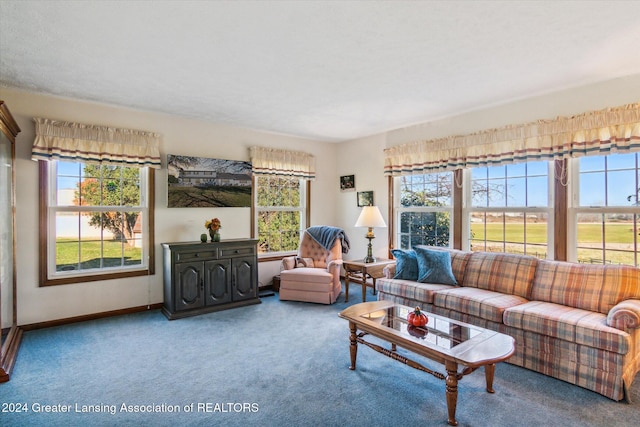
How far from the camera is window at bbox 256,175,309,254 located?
5383 millimetres

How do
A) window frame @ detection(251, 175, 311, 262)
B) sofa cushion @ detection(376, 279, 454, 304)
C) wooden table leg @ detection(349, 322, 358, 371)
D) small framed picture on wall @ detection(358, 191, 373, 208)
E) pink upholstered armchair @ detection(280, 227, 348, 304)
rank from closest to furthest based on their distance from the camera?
wooden table leg @ detection(349, 322, 358, 371)
sofa cushion @ detection(376, 279, 454, 304)
pink upholstered armchair @ detection(280, 227, 348, 304)
window frame @ detection(251, 175, 311, 262)
small framed picture on wall @ detection(358, 191, 373, 208)

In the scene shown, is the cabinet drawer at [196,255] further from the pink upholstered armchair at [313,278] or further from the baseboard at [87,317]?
the pink upholstered armchair at [313,278]

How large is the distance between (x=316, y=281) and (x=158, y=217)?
2193mm

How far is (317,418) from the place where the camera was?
212cm

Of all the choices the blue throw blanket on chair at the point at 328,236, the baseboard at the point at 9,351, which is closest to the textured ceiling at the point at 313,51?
the blue throw blanket on chair at the point at 328,236

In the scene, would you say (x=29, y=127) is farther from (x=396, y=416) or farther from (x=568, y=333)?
(x=568, y=333)

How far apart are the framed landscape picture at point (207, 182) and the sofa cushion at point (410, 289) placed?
2.35 meters

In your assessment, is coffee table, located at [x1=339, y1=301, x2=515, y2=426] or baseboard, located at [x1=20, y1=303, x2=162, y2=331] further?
baseboard, located at [x1=20, y1=303, x2=162, y2=331]

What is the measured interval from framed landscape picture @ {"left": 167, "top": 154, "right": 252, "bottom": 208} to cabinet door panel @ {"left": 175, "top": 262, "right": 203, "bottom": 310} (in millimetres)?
853

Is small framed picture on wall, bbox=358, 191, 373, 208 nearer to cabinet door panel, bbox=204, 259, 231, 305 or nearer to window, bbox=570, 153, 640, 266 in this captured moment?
cabinet door panel, bbox=204, 259, 231, 305

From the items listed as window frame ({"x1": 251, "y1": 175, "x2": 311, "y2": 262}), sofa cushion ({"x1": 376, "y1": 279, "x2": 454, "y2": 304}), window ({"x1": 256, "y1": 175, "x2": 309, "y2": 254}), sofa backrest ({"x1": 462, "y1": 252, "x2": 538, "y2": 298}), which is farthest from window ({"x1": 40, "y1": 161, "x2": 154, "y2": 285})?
sofa backrest ({"x1": 462, "y1": 252, "x2": 538, "y2": 298})

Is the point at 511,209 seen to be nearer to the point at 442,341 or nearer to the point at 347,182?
the point at 442,341

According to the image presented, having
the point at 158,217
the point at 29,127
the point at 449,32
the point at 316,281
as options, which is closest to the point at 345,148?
the point at 316,281

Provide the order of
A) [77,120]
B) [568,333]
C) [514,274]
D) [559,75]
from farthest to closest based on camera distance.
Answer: [77,120], [514,274], [559,75], [568,333]
